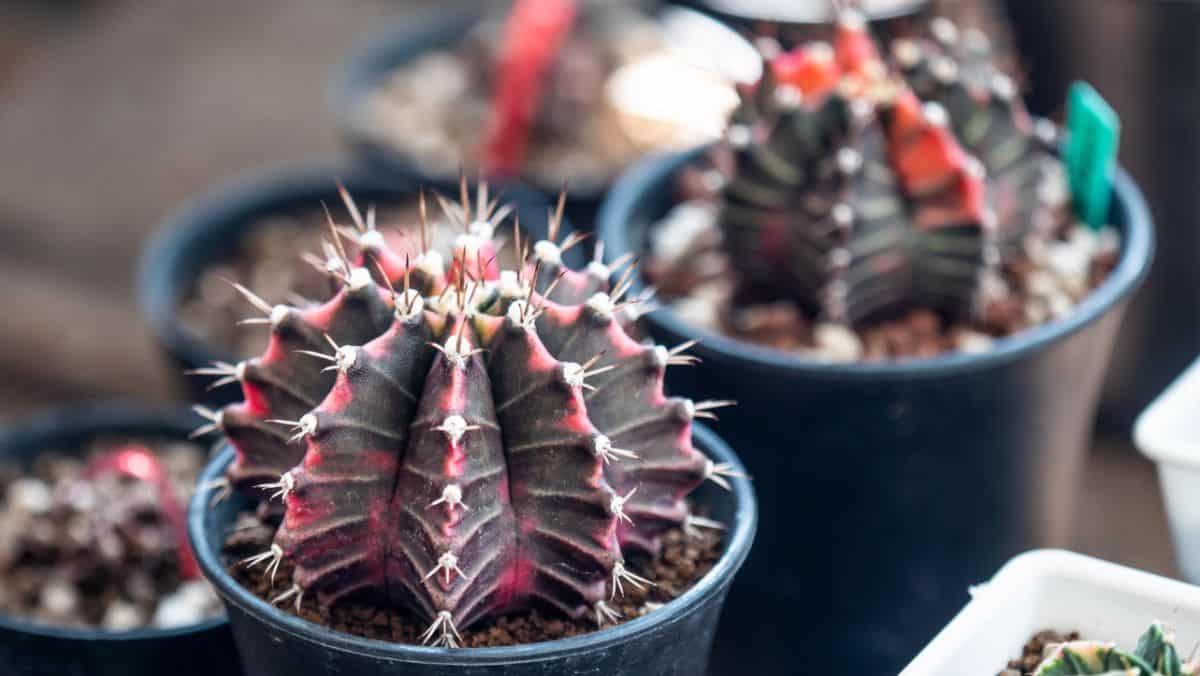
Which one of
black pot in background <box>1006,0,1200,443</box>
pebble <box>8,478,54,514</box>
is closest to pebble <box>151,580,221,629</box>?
pebble <box>8,478,54,514</box>

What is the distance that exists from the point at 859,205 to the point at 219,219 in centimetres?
135

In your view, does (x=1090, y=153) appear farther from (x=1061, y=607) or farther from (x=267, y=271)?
(x=267, y=271)

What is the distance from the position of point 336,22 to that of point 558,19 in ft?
5.33

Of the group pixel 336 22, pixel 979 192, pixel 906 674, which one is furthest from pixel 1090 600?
pixel 336 22

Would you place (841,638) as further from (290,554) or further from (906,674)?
(290,554)

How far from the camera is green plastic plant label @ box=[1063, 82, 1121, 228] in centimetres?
194

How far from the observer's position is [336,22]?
4.37 metres

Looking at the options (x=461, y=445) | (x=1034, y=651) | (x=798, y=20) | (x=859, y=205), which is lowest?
(x=798, y=20)

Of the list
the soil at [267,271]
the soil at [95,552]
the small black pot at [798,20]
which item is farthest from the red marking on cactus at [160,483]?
the small black pot at [798,20]

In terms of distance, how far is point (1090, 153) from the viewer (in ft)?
6.52

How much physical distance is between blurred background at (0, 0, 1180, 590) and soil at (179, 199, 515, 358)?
13 centimetres

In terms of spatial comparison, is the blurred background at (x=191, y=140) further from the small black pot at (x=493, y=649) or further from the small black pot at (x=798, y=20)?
the small black pot at (x=493, y=649)

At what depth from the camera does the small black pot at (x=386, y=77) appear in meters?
2.71

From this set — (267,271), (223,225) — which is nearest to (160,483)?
(267,271)
